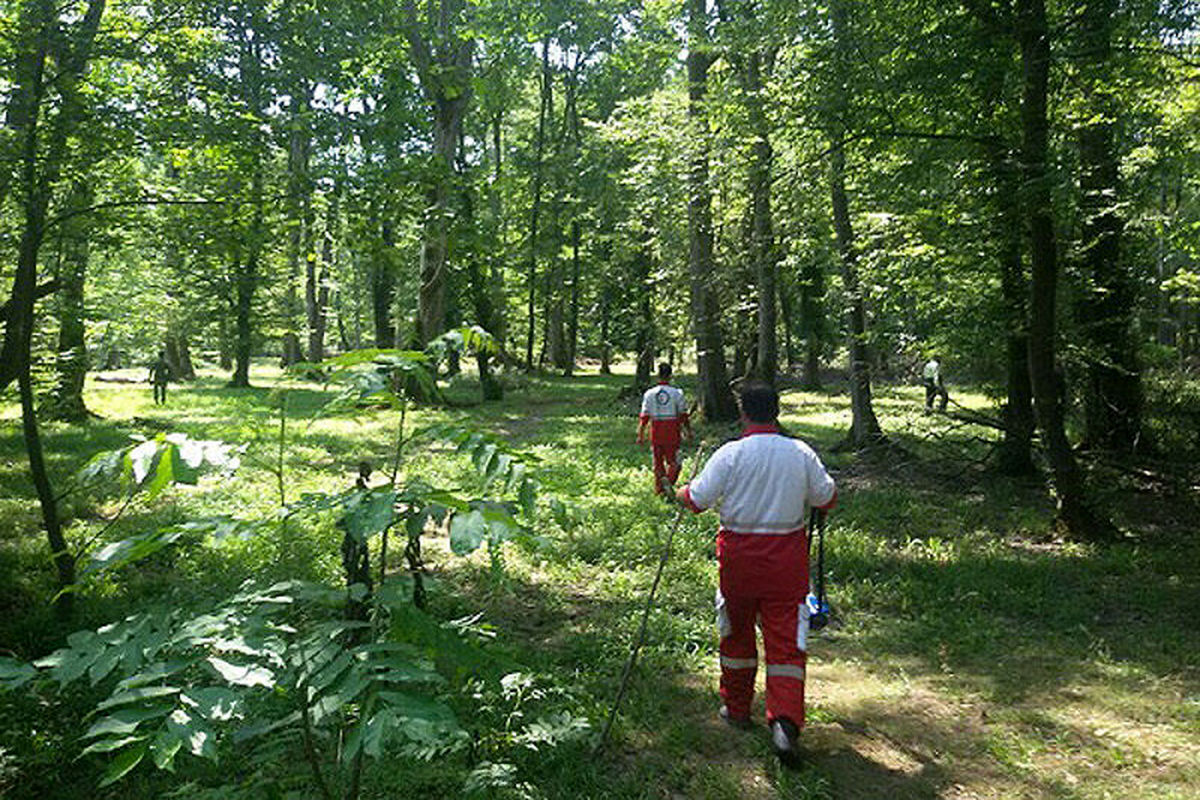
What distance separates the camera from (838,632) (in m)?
6.37

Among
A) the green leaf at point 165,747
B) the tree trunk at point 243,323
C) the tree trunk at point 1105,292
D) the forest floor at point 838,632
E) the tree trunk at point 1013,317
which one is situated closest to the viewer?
the green leaf at point 165,747

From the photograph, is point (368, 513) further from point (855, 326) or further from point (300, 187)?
point (855, 326)

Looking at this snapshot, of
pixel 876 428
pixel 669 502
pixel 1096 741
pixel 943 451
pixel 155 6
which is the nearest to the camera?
pixel 1096 741

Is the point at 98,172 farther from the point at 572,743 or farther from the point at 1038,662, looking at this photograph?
the point at 1038,662

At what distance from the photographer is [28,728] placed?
4.39 metres

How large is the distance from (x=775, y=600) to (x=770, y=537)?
370 millimetres

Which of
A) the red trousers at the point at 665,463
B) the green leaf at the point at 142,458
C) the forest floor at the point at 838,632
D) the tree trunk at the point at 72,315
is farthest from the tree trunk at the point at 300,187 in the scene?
the red trousers at the point at 665,463

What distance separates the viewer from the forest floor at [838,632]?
13.4 ft

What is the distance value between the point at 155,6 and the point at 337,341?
74.7 m

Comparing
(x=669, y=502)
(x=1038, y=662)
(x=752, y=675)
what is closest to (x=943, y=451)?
(x=669, y=502)

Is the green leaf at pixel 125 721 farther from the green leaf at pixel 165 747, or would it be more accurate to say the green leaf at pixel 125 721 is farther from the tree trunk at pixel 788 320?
the tree trunk at pixel 788 320

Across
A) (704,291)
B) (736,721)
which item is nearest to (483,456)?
(736,721)

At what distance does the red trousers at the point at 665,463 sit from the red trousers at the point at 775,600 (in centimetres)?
595

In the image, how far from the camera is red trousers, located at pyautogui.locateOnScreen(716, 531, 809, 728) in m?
4.24
